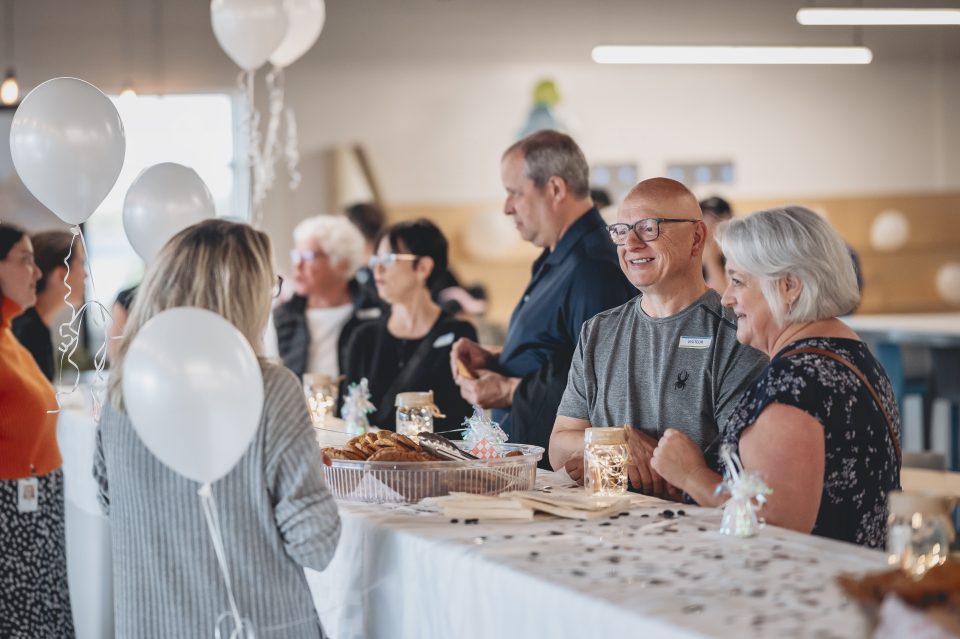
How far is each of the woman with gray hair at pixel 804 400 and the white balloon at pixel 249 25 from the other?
2683 mm

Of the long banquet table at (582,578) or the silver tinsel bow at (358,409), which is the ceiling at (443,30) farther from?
the long banquet table at (582,578)

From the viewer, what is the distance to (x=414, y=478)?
2.52 m

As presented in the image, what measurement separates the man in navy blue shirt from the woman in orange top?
1.34 metres

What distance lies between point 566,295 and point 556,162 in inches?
17.7

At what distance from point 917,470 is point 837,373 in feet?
7.91

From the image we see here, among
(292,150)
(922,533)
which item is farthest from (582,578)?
(292,150)

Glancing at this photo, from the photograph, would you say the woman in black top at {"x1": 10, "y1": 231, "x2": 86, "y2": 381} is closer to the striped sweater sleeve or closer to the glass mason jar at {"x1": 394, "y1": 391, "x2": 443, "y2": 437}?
the glass mason jar at {"x1": 394, "y1": 391, "x2": 443, "y2": 437}

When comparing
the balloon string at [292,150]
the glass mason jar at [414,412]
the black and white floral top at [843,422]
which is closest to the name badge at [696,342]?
the black and white floral top at [843,422]

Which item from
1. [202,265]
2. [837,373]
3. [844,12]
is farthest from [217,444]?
[844,12]

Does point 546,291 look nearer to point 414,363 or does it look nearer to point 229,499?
point 414,363

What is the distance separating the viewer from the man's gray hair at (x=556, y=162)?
3.70 m

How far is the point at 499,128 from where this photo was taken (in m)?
10.9

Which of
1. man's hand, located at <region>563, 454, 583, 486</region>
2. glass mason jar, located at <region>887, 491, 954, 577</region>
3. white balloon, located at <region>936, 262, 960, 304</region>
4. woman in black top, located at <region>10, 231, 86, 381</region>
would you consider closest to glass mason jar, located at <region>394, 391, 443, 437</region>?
man's hand, located at <region>563, 454, 583, 486</region>

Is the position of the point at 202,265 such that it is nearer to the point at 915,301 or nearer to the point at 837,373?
the point at 837,373
